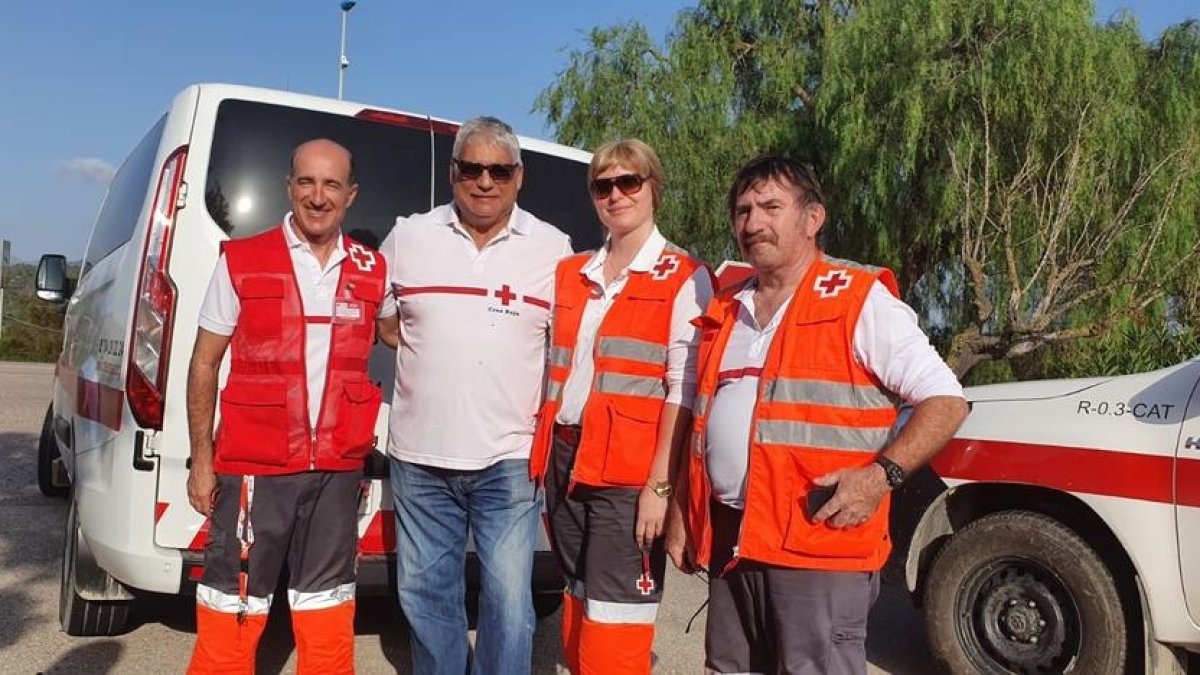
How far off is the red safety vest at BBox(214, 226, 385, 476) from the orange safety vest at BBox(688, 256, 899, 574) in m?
1.29

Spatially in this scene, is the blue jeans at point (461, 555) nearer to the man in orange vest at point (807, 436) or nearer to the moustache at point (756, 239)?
the man in orange vest at point (807, 436)

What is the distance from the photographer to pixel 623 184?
2.88 m

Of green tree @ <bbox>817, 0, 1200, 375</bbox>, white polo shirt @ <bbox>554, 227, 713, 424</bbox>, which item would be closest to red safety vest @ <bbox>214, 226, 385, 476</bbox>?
white polo shirt @ <bbox>554, 227, 713, 424</bbox>

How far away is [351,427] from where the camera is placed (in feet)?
9.96

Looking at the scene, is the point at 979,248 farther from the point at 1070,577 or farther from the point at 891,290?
the point at 891,290

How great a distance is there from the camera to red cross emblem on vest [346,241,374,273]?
10.1 feet

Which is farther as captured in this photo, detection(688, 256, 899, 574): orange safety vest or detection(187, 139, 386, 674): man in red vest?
detection(187, 139, 386, 674): man in red vest

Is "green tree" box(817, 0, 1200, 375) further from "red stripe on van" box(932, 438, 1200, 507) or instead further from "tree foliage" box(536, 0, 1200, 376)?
"red stripe on van" box(932, 438, 1200, 507)

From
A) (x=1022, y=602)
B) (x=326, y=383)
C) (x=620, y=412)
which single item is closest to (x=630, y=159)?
(x=620, y=412)

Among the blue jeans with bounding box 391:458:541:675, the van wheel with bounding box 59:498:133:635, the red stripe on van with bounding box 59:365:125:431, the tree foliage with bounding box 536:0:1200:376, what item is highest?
the tree foliage with bounding box 536:0:1200:376

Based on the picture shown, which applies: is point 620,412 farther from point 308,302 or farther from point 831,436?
point 308,302

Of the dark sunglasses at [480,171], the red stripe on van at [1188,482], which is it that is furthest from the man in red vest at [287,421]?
the red stripe on van at [1188,482]

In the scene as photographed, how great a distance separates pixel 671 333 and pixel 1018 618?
2283 mm

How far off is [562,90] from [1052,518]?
43.1ft
